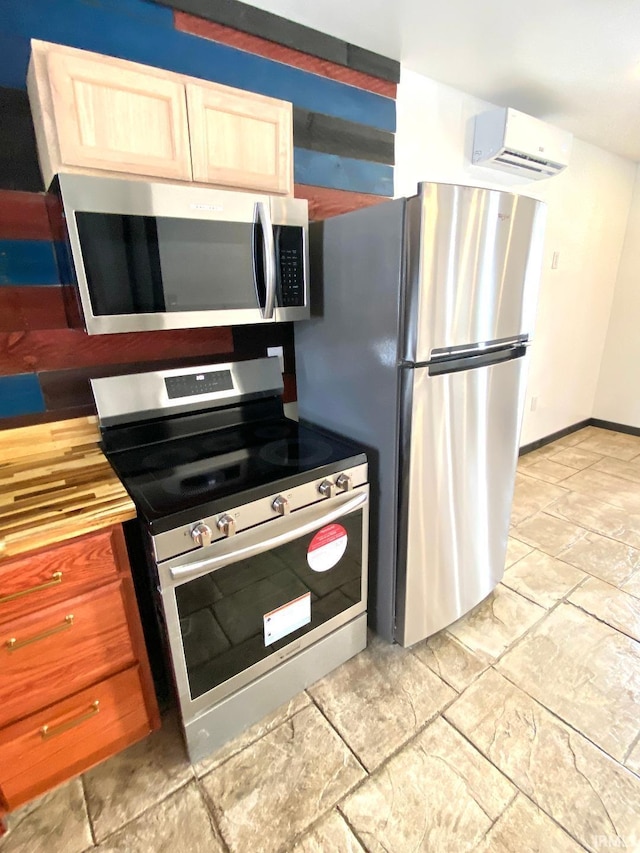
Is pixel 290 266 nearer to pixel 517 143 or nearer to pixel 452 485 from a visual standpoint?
pixel 452 485

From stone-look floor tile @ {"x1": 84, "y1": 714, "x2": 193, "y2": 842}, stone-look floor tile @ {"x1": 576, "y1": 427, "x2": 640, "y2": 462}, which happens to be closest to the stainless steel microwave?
stone-look floor tile @ {"x1": 84, "y1": 714, "x2": 193, "y2": 842}

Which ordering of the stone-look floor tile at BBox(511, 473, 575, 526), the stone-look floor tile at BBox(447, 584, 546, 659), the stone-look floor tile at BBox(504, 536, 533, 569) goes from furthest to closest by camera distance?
the stone-look floor tile at BBox(511, 473, 575, 526), the stone-look floor tile at BBox(504, 536, 533, 569), the stone-look floor tile at BBox(447, 584, 546, 659)

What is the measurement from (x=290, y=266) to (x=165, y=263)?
1.35 feet

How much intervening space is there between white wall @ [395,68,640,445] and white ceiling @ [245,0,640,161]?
158mm

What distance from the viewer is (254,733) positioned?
1400 mm

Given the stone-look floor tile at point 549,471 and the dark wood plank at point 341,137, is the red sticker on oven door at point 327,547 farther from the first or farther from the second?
the stone-look floor tile at point 549,471

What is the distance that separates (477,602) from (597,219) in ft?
10.7

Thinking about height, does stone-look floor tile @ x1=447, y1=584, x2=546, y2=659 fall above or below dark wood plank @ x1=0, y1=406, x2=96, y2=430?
below

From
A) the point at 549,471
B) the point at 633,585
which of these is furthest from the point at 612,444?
the point at 633,585

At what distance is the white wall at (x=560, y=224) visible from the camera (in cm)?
213

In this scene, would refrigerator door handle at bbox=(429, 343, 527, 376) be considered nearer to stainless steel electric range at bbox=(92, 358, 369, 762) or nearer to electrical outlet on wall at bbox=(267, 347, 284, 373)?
stainless steel electric range at bbox=(92, 358, 369, 762)

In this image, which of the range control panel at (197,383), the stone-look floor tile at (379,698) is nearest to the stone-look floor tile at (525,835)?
the stone-look floor tile at (379,698)

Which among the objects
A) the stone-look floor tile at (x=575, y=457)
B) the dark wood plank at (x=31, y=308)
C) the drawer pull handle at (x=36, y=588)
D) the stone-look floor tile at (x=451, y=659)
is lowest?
the stone-look floor tile at (x=451, y=659)

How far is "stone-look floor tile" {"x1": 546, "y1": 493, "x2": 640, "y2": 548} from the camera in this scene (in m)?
2.46
